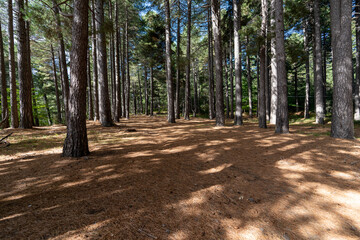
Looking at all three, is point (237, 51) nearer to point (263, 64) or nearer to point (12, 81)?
point (263, 64)

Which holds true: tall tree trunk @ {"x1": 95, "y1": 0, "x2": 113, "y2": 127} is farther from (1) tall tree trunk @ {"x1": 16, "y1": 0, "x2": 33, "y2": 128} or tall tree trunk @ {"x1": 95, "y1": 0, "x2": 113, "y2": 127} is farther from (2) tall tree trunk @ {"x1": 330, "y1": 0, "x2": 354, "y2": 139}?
(2) tall tree trunk @ {"x1": 330, "y1": 0, "x2": 354, "y2": 139}

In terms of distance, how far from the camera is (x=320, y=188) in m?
2.72

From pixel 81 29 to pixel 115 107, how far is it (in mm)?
9870

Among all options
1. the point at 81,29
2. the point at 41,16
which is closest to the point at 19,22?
the point at 41,16

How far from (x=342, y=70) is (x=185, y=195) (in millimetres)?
7270

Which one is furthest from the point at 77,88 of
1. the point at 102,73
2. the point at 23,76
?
the point at 23,76

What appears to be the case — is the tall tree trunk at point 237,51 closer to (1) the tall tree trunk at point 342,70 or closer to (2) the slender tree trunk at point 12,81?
(1) the tall tree trunk at point 342,70

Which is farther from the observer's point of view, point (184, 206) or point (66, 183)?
point (66, 183)

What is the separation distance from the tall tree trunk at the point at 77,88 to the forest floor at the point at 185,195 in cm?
43

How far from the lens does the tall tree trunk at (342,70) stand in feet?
Answer: 18.7

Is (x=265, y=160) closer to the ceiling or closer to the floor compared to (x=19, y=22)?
closer to the floor

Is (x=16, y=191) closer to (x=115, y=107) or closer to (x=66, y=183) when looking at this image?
(x=66, y=183)

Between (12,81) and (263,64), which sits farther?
(263,64)

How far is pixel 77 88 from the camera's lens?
428 cm
